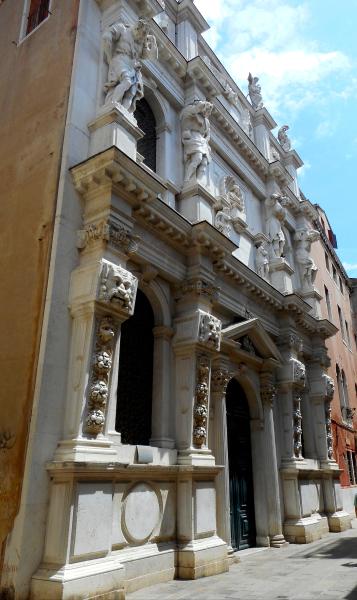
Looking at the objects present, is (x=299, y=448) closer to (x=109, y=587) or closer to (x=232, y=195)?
(x=232, y=195)

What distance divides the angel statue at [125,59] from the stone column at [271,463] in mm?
6969

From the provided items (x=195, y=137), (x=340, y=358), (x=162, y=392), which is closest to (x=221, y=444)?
(x=162, y=392)

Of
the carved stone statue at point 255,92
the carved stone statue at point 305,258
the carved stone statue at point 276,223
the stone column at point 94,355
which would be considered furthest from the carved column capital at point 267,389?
the carved stone statue at point 255,92

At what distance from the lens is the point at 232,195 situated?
12531mm

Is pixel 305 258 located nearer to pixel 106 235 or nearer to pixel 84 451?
pixel 106 235

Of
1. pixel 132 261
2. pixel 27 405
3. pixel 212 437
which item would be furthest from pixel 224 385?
pixel 27 405

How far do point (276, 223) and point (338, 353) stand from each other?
843 centimetres

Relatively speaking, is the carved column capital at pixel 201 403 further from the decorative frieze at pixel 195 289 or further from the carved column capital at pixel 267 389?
the carved column capital at pixel 267 389

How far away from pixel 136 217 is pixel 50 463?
4063 mm

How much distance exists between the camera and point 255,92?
17125mm

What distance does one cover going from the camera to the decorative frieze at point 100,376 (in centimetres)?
621

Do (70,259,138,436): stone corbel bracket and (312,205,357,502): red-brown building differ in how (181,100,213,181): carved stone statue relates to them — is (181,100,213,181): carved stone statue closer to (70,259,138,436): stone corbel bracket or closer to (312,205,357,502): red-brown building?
(70,259,138,436): stone corbel bracket

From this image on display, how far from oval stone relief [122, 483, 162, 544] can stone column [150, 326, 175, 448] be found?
861 mm

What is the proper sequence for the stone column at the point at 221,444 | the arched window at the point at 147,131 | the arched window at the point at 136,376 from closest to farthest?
the arched window at the point at 136,376, the stone column at the point at 221,444, the arched window at the point at 147,131
